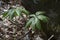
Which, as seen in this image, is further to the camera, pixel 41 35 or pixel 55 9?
pixel 41 35

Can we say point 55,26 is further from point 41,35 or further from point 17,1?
point 17,1

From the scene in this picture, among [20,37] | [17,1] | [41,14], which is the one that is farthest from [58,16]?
[17,1]

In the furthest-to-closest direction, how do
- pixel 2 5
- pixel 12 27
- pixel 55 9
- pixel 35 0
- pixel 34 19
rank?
1. pixel 2 5
2. pixel 12 27
3. pixel 35 0
4. pixel 55 9
5. pixel 34 19

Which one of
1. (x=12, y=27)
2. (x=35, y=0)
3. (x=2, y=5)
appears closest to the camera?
(x=35, y=0)

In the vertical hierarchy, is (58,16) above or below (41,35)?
above

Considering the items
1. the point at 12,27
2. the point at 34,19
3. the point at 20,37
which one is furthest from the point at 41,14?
the point at 12,27

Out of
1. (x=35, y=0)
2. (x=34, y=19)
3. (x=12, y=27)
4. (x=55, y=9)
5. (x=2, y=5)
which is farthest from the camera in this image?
(x=2, y=5)

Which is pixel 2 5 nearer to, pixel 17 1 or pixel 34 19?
pixel 17 1

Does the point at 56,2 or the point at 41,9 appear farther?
the point at 41,9

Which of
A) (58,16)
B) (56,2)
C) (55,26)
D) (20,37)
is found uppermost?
(56,2)
